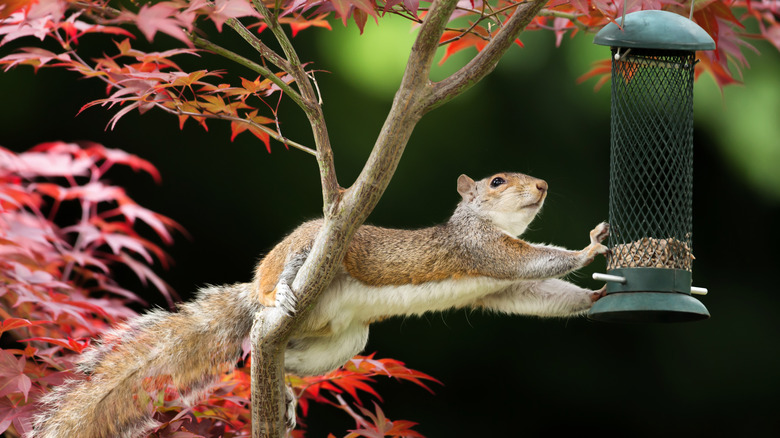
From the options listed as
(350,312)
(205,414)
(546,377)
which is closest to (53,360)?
(205,414)

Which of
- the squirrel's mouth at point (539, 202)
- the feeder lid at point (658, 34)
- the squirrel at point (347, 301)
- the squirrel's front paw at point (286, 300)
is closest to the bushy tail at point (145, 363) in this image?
the squirrel at point (347, 301)

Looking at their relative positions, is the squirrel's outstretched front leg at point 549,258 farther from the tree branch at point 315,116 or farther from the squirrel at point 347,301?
the tree branch at point 315,116

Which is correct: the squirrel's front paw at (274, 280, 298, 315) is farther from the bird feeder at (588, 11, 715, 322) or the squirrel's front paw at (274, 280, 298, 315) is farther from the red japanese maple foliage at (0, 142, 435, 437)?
the bird feeder at (588, 11, 715, 322)

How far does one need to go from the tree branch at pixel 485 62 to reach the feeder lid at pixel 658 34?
0.23 m

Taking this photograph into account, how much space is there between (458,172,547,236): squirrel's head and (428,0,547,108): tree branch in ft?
2.29

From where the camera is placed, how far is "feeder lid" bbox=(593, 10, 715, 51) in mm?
1985

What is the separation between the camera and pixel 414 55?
1.85 metres

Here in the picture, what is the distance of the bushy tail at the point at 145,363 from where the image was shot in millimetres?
2271

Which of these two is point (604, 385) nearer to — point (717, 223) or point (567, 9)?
point (717, 223)

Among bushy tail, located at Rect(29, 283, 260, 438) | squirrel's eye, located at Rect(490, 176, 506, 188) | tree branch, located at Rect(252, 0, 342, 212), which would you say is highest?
tree branch, located at Rect(252, 0, 342, 212)

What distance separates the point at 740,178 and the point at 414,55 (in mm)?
3152

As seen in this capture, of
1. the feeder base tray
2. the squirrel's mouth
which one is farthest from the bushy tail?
the feeder base tray

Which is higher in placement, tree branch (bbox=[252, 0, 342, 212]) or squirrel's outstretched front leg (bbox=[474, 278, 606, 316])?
tree branch (bbox=[252, 0, 342, 212])

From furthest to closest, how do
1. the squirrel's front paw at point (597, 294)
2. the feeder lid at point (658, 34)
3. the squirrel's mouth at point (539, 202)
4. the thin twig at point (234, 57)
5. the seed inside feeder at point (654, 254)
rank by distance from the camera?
the squirrel's mouth at point (539, 202) < the squirrel's front paw at point (597, 294) < the seed inside feeder at point (654, 254) < the feeder lid at point (658, 34) < the thin twig at point (234, 57)
